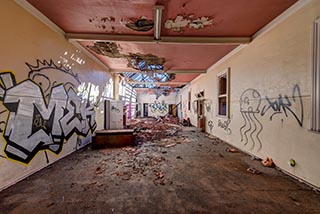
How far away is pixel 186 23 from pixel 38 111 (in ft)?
11.3

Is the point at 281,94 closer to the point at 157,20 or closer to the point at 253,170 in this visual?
the point at 253,170

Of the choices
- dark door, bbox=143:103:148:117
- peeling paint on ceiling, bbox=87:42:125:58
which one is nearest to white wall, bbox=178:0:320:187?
peeling paint on ceiling, bbox=87:42:125:58

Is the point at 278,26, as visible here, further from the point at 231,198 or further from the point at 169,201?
the point at 169,201

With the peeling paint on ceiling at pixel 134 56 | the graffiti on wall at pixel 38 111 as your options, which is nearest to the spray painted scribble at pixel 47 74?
the graffiti on wall at pixel 38 111

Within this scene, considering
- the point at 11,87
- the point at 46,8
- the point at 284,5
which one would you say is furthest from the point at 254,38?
the point at 11,87

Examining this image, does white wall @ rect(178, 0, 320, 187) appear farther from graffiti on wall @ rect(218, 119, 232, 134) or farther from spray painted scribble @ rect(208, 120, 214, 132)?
spray painted scribble @ rect(208, 120, 214, 132)

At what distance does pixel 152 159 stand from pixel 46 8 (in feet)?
12.1

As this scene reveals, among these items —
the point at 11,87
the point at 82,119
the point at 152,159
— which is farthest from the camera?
the point at 82,119

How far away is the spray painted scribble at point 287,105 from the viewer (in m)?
2.78

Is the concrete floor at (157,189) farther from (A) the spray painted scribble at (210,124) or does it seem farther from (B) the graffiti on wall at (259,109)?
(A) the spray painted scribble at (210,124)

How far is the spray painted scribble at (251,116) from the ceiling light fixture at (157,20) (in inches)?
109

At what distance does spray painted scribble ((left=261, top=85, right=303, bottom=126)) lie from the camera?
278 centimetres

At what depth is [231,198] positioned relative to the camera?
222 cm

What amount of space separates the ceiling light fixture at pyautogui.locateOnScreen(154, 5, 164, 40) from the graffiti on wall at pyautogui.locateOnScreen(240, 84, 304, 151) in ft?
8.97
